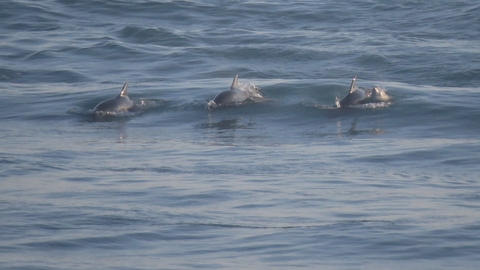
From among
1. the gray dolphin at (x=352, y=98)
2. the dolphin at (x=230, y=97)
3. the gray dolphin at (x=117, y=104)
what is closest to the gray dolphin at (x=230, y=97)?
the dolphin at (x=230, y=97)

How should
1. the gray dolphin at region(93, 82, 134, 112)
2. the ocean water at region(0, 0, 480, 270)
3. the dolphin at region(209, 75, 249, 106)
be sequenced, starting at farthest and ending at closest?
1. the dolphin at region(209, 75, 249, 106)
2. the gray dolphin at region(93, 82, 134, 112)
3. the ocean water at region(0, 0, 480, 270)

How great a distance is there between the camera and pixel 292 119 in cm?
1780

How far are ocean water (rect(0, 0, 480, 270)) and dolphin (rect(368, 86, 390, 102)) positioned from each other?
13.7 inches

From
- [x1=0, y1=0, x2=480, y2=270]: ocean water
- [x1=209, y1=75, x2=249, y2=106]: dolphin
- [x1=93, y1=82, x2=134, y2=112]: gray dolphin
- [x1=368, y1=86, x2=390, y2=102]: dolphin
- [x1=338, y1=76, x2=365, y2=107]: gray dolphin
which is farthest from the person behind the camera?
[x1=209, y1=75, x2=249, y2=106]: dolphin

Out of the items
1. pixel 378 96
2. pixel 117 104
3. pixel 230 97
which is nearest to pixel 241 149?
pixel 230 97

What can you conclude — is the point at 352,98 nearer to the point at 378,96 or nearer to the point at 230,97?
the point at 378,96

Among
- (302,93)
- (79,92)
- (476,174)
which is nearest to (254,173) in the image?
(476,174)

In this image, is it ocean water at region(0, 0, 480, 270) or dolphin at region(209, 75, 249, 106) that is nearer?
ocean water at region(0, 0, 480, 270)

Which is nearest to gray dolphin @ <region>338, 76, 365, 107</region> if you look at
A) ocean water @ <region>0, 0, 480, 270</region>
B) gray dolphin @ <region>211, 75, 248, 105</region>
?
ocean water @ <region>0, 0, 480, 270</region>

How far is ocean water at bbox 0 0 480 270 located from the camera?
8805mm

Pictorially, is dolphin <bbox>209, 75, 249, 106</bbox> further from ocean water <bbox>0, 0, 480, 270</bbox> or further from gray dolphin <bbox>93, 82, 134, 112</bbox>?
gray dolphin <bbox>93, 82, 134, 112</bbox>

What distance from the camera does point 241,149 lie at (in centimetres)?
1441

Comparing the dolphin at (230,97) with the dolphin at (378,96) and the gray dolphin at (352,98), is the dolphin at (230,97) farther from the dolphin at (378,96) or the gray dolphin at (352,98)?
the dolphin at (378,96)

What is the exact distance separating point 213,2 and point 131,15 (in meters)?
3.86
